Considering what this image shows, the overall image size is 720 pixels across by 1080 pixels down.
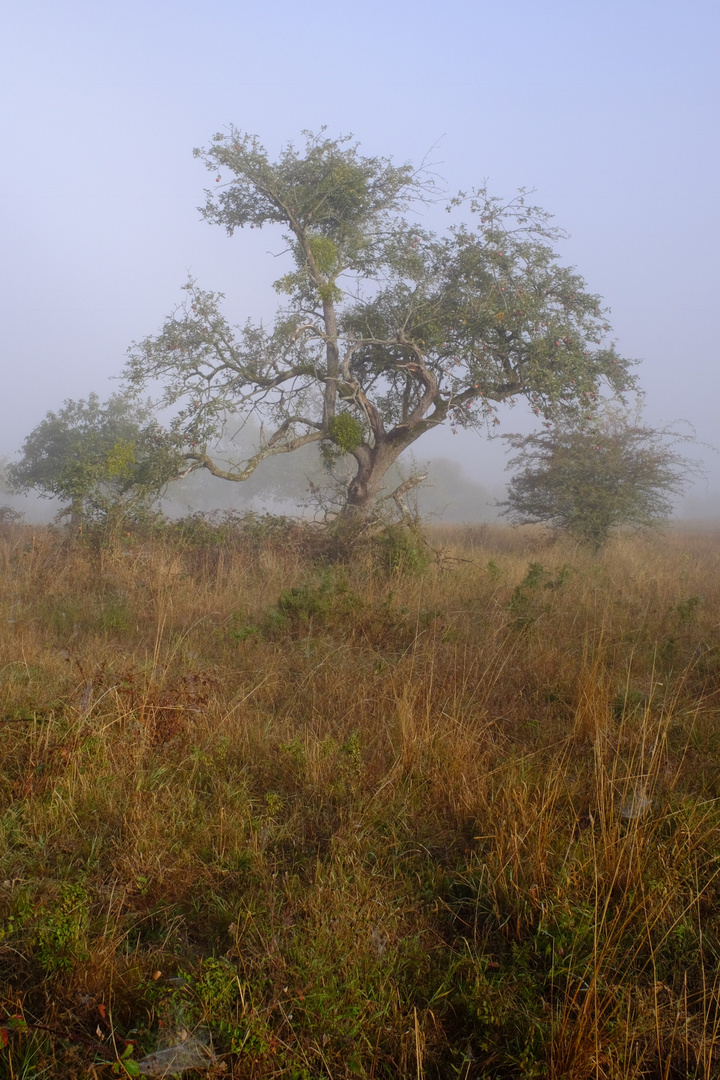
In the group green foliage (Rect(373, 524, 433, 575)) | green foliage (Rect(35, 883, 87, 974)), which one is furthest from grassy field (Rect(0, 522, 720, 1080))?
green foliage (Rect(373, 524, 433, 575))

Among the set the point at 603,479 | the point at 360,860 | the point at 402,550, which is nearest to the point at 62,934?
the point at 360,860

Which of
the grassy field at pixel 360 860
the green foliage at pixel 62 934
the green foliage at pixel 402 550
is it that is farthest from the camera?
the green foliage at pixel 402 550

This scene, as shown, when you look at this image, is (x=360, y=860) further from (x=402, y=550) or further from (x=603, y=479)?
(x=603, y=479)

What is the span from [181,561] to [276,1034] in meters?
8.37

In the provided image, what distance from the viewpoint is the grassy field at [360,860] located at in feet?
6.88

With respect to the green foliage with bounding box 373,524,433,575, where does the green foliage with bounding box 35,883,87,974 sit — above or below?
below

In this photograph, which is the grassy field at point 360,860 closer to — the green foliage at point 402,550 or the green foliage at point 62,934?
the green foliage at point 62,934

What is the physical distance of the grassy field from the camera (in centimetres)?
210

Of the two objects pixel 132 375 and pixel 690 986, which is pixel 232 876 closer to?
pixel 690 986

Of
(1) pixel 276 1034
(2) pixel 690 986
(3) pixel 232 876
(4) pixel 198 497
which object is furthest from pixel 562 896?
(4) pixel 198 497

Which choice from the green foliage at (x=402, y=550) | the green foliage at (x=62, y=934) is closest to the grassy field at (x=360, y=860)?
the green foliage at (x=62, y=934)

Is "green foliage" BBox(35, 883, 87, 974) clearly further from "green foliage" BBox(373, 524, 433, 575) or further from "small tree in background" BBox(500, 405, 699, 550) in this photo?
"small tree in background" BBox(500, 405, 699, 550)

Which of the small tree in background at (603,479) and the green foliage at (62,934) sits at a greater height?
the small tree in background at (603,479)

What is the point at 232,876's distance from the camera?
9.34 ft
